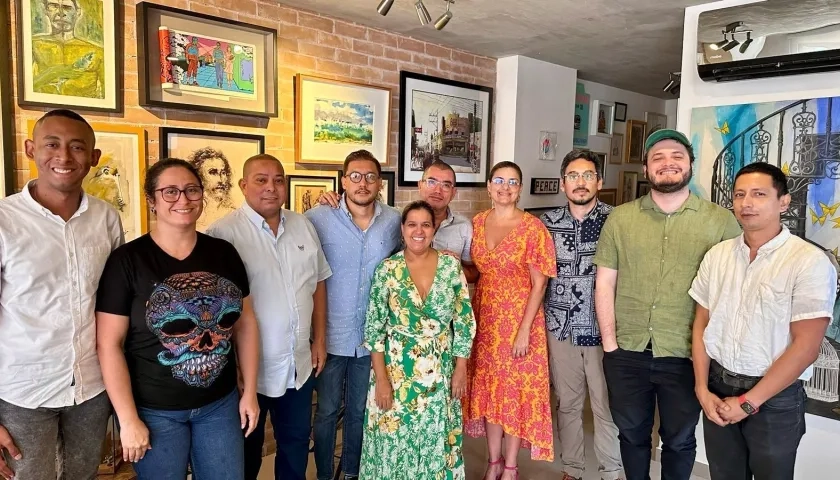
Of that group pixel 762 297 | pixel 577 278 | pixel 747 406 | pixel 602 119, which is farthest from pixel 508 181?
pixel 602 119

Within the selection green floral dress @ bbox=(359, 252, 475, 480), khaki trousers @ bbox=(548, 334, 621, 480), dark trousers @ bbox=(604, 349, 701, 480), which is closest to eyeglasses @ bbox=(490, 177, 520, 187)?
green floral dress @ bbox=(359, 252, 475, 480)

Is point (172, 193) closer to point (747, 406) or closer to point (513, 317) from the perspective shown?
point (513, 317)

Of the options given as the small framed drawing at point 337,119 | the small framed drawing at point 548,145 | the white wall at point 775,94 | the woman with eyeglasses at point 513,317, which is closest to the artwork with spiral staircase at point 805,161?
the white wall at point 775,94

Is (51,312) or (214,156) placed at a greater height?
(214,156)

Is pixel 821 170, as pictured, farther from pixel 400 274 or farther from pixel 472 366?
pixel 400 274

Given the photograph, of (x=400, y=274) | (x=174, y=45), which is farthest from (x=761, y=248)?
(x=174, y=45)

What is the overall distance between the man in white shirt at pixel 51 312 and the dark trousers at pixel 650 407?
1.95 m

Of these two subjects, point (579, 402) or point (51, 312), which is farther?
point (579, 402)

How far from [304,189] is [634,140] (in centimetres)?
397

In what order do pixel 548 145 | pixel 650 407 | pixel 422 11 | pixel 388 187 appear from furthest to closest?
pixel 548 145 → pixel 388 187 → pixel 422 11 → pixel 650 407

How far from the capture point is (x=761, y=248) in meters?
1.87

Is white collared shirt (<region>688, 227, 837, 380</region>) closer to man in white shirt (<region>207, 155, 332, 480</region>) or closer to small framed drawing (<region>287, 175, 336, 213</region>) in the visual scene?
man in white shirt (<region>207, 155, 332, 480</region>)

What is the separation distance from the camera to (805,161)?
2.61 m

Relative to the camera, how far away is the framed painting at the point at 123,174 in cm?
250
